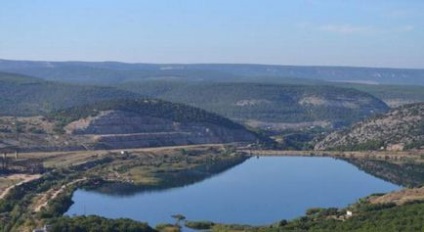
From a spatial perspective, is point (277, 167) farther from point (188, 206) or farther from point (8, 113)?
point (8, 113)

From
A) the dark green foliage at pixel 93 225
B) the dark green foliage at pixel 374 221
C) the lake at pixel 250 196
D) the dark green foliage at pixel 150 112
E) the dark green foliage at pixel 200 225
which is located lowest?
the lake at pixel 250 196

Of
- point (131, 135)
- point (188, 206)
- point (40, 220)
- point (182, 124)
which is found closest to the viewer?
point (40, 220)

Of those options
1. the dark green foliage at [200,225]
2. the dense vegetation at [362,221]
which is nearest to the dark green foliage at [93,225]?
the dark green foliage at [200,225]

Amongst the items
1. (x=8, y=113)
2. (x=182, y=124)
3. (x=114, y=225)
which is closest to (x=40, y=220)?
(x=114, y=225)

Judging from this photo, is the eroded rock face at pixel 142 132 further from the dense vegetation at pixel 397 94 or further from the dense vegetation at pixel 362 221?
the dense vegetation at pixel 397 94

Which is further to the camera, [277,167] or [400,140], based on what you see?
[400,140]

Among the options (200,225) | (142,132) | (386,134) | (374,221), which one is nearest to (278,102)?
(386,134)

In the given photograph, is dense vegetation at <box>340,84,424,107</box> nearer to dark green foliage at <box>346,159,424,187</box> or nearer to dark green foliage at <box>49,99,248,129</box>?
dark green foliage at <box>49,99,248,129</box>
